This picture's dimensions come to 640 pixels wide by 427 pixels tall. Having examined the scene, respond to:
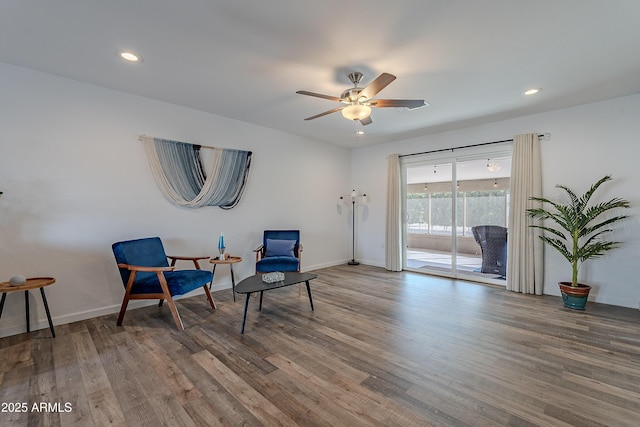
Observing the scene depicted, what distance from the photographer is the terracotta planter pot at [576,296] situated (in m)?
3.42

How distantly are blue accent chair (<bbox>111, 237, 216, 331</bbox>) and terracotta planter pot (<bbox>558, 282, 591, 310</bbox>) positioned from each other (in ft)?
14.9

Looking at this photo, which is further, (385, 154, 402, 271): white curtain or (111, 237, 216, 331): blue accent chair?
(385, 154, 402, 271): white curtain

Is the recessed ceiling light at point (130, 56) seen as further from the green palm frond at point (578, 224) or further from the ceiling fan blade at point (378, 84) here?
the green palm frond at point (578, 224)

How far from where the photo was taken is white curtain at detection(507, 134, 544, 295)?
→ 4.11 meters

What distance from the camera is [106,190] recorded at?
330 cm

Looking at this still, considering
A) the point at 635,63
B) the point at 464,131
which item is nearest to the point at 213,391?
the point at 635,63

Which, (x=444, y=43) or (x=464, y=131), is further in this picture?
(x=464, y=131)

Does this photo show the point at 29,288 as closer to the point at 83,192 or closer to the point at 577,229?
the point at 83,192

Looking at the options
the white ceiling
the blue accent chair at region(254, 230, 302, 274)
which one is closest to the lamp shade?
the white ceiling

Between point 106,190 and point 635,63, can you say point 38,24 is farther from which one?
point 635,63

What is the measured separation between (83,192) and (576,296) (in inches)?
241

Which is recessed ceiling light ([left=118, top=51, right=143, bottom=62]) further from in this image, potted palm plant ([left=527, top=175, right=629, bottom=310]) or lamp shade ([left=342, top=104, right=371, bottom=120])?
potted palm plant ([left=527, top=175, right=629, bottom=310])

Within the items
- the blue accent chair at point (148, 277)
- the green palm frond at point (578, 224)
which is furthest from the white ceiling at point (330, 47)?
the blue accent chair at point (148, 277)

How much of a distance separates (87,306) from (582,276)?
6426mm
